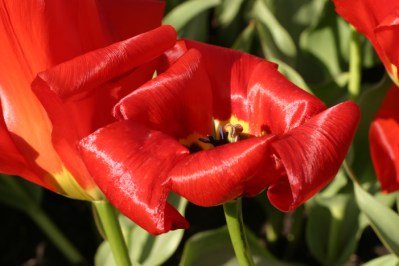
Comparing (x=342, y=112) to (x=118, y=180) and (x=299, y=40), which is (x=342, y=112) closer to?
(x=118, y=180)

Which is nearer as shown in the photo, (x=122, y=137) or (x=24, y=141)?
(x=122, y=137)

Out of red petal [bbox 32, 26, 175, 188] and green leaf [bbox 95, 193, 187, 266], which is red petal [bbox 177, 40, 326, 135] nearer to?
red petal [bbox 32, 26, 175, 188]

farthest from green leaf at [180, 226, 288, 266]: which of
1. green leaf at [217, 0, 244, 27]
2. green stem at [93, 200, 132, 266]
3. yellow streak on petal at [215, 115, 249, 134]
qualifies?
green leaf at [217, 0, 244, 27]

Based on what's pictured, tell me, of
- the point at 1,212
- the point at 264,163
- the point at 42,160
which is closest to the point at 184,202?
the point at 42,160

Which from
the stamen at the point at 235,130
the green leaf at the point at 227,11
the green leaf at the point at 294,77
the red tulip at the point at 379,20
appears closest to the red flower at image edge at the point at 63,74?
the stamen at the point at 235,130

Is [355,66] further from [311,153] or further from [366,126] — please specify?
[311,153]

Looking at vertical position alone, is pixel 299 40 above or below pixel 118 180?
below

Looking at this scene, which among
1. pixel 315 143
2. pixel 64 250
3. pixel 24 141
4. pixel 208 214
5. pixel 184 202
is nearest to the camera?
pixel 315 143
